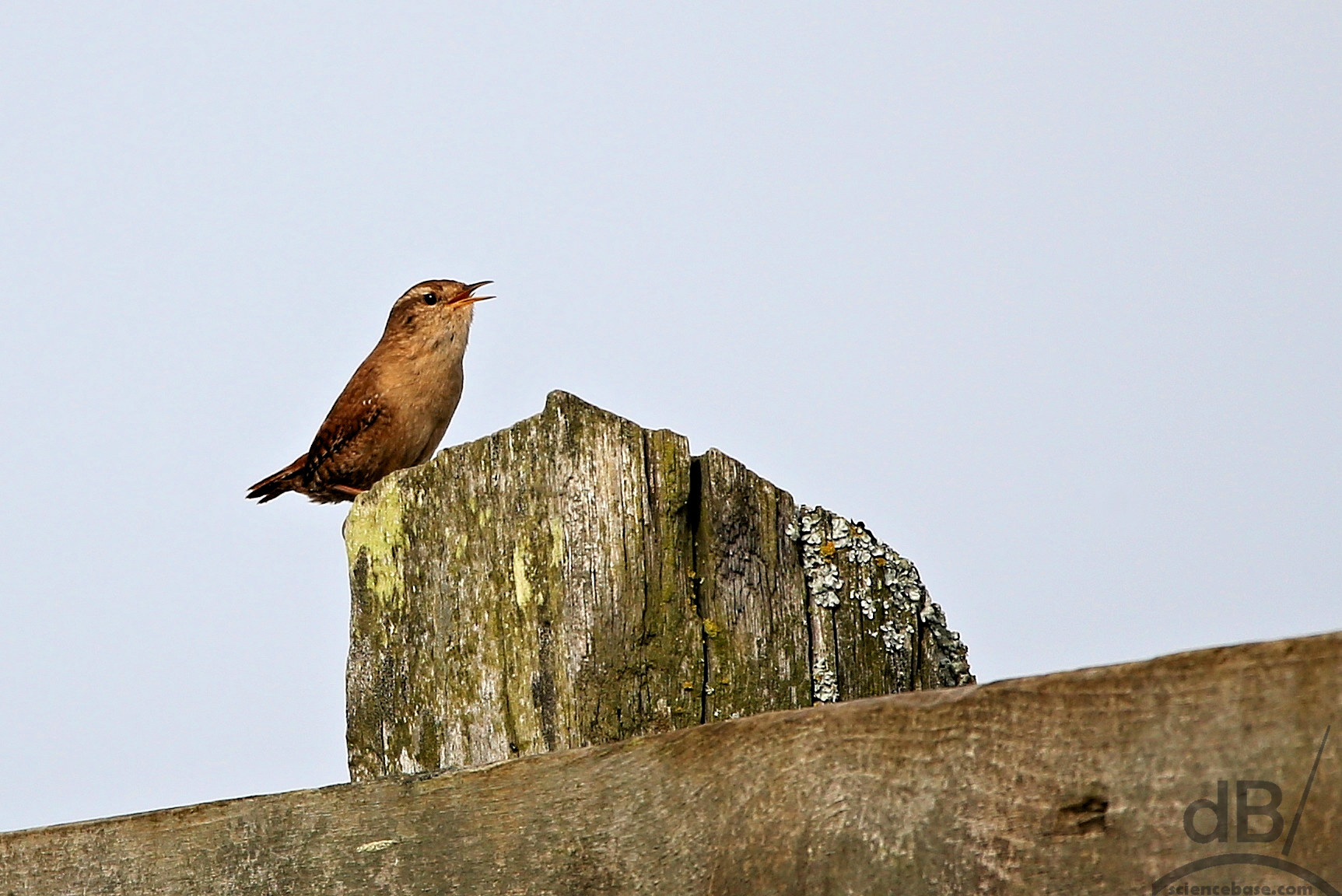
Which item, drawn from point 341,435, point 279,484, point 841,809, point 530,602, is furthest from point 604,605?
point 279,484

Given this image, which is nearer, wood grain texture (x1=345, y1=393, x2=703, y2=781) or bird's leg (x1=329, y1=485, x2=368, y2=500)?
wood grain texture (x1=345, y1=393, x2=703, y2=781)

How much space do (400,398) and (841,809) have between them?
15.6 feet

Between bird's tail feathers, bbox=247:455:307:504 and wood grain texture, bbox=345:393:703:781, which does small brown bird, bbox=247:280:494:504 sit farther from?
wood grain texture, bbox=345:393:703:781

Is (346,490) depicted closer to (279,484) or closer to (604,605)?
(279,484)

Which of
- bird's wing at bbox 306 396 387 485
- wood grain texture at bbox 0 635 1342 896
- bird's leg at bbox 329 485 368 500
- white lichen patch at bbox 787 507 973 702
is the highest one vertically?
bird's wing at bbox 306 396 387 485

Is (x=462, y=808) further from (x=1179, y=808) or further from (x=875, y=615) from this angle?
(x=1179, y=808)

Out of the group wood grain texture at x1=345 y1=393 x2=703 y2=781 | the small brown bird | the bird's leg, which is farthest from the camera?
the bird's leg

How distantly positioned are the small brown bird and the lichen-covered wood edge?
381cm

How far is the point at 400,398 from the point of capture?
5973mm

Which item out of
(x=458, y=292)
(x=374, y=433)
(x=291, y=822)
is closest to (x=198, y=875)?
(x=291, y=822)

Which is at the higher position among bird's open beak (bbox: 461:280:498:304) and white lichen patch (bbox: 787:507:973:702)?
bird's open beak (bbox: 461:280:498:304)

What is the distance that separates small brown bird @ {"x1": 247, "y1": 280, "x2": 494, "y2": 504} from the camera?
5953 millimetres

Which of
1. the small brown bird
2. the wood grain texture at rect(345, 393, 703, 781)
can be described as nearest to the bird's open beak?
the small brown bird

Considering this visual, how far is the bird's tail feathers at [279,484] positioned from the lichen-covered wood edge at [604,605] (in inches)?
180
